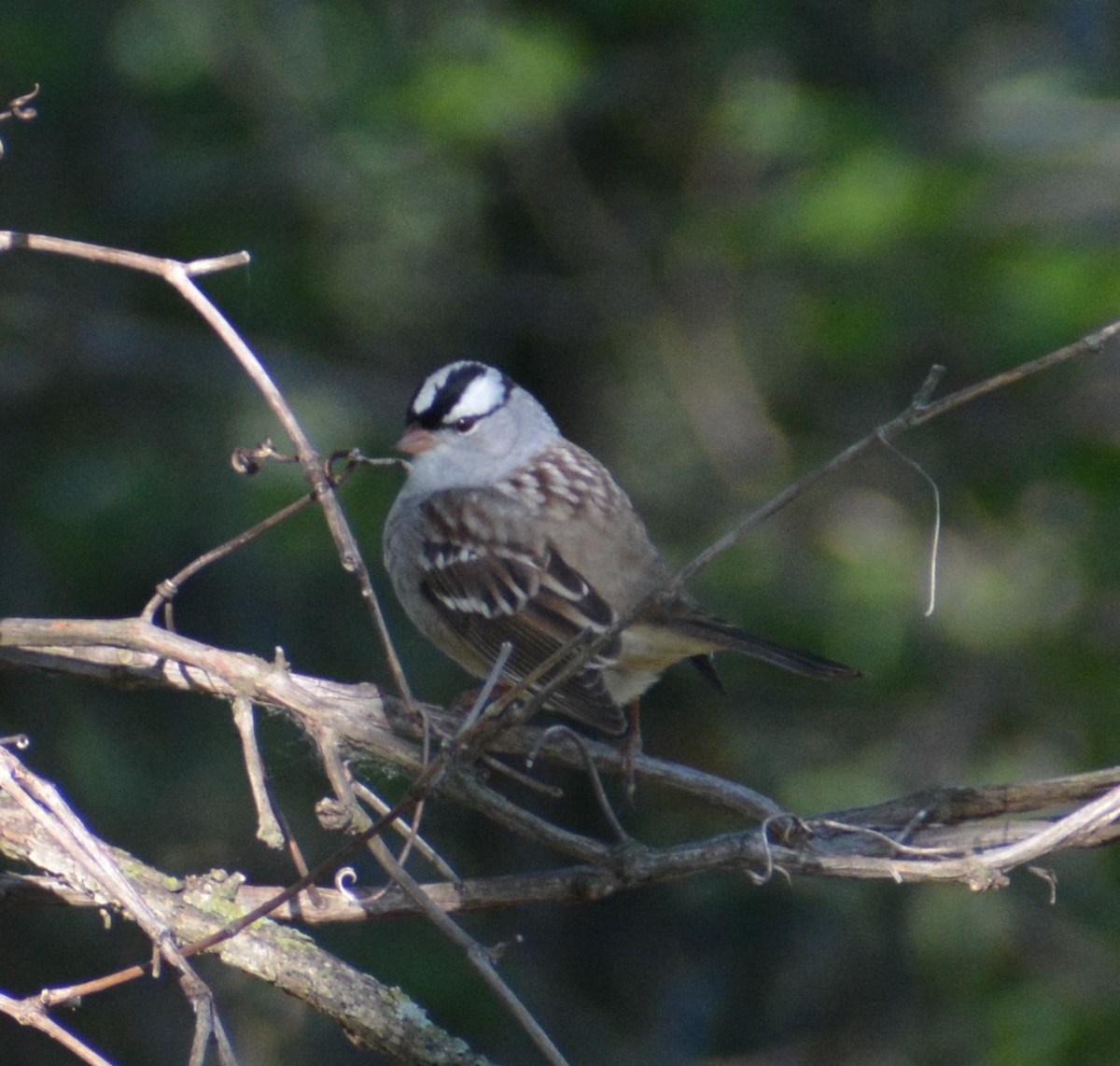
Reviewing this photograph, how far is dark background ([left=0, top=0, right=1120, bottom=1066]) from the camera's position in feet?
16.8

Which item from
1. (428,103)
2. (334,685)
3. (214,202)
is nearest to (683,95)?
(428,103)

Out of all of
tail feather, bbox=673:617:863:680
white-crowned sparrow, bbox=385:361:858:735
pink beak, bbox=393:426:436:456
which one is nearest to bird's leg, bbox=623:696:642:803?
white-crowned sparrow, bbox=385:361:858:735

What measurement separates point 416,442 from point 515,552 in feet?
1.40

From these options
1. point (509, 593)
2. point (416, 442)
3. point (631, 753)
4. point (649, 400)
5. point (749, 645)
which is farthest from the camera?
point (649, 400)

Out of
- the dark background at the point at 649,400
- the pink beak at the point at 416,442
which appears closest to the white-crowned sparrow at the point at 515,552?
the pink beak at the point at 416,442

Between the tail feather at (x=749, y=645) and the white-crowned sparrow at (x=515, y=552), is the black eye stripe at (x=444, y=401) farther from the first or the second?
the tail feather at (x=749, y=645)

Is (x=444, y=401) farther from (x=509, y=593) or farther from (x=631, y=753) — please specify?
(x=631, y=753)

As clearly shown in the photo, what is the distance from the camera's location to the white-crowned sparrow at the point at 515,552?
136 inches

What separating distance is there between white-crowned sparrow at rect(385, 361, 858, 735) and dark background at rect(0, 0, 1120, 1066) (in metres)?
1.15

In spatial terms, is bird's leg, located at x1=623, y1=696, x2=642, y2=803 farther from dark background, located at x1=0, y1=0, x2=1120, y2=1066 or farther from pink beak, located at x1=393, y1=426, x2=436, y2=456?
dark background, located at x1=0, y1=0, x2=1120, y2=1066

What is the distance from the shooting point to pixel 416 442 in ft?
13.0

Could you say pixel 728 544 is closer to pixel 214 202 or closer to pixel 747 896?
pixel 747 896

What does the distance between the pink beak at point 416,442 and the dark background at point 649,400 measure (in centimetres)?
114

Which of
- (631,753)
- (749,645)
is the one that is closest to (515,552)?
(749,645)
